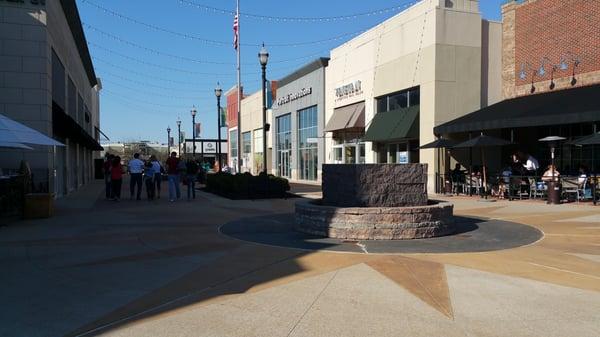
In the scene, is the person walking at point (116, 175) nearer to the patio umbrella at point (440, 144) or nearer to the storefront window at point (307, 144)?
the patio umbrella at point (440, 144)

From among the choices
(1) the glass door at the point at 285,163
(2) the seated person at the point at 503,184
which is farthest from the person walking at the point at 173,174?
→ (1) the glass door at the point at 285,163

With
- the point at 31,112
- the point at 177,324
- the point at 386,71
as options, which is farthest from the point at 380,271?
the point at 386,71

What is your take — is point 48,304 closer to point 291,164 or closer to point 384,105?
point 384,105

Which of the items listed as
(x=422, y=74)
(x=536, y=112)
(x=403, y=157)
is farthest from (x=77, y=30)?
(x=536, y=112)

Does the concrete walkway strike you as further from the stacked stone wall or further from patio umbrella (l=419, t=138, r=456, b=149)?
patio umbrella (l=419, t=138, r=456, b=149)

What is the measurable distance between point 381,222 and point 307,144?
100 ft

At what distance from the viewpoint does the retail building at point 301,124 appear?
37125mm

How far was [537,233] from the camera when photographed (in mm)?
10367

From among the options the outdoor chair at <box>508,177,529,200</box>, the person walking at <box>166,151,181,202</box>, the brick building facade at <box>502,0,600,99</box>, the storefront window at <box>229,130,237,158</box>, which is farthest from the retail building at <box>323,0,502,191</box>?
the storefront window at <box>229,130,237,158</box>

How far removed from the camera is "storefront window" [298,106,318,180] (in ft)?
126

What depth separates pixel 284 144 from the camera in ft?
152

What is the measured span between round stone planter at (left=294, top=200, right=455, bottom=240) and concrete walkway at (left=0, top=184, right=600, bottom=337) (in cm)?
147

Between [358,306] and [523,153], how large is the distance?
→ 19.7m

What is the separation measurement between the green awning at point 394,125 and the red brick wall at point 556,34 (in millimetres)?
4828
